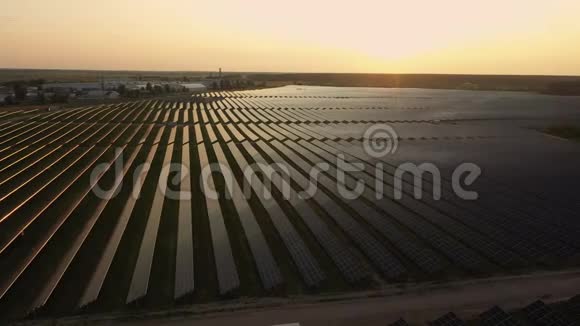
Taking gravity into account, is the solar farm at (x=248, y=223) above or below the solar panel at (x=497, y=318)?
above

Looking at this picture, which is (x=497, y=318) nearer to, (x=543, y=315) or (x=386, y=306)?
(x=543, y=315)

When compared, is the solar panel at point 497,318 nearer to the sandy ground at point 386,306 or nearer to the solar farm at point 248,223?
the sandy ground at point 386,306

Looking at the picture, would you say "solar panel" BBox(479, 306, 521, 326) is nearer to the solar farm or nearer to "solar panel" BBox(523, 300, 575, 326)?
"solar panel" BBox(523, 300, 575, 326)

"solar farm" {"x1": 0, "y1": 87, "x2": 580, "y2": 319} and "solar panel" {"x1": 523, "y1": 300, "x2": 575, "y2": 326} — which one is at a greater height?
"solar farm" {"x1": 0, "y1": 87, "x2": 580, "y2": 319}

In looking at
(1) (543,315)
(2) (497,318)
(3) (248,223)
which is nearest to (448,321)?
(2) (497,318)

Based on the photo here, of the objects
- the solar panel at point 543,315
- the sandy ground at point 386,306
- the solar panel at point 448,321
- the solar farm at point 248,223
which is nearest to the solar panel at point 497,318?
the sandy ground at point 386,306

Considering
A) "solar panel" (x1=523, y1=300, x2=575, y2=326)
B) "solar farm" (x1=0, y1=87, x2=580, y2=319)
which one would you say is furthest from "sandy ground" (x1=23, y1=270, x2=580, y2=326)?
"solar panel" (x1=523, y1=300, x2=575, y2=326)

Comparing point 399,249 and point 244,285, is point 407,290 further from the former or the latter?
point 244,285
